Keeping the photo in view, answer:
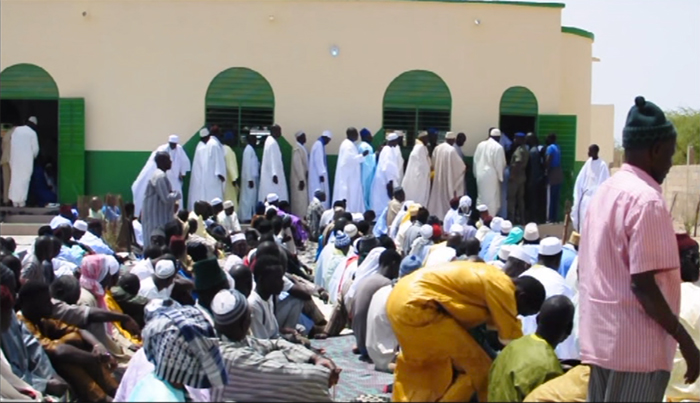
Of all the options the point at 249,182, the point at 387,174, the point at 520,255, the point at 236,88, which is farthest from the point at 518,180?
the point at 520,255

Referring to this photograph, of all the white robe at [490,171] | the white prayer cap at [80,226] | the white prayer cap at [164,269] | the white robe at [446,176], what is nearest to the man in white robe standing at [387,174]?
the white robe at [446,176]

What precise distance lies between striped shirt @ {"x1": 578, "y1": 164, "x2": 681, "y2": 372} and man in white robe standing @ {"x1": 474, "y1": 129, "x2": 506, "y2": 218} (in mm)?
12751

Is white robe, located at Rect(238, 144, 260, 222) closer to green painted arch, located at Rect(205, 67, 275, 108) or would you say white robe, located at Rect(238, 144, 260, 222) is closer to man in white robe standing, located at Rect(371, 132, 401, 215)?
green painted arch, located at Rect(205, 67, 275, 108)

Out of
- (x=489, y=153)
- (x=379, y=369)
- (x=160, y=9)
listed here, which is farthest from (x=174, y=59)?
(x=379, y=369)

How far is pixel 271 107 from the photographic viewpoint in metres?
17.3

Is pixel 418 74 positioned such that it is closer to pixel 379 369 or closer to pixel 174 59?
pixel 174 59

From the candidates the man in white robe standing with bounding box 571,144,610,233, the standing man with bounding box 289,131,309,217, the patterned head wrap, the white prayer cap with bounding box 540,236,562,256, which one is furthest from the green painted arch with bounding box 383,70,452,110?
the patterned head wrap

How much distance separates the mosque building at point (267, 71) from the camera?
16906 mm

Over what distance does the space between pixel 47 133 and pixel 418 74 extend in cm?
682

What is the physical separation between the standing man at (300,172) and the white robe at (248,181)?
59 centimetres

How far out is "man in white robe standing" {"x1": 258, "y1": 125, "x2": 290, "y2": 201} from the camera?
54.0 feet

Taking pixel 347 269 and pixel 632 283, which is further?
pixel 347 269

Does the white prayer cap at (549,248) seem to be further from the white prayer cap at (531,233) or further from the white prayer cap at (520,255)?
the white prayer cap at (531,233)

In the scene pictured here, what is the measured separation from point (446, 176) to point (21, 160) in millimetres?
6641
